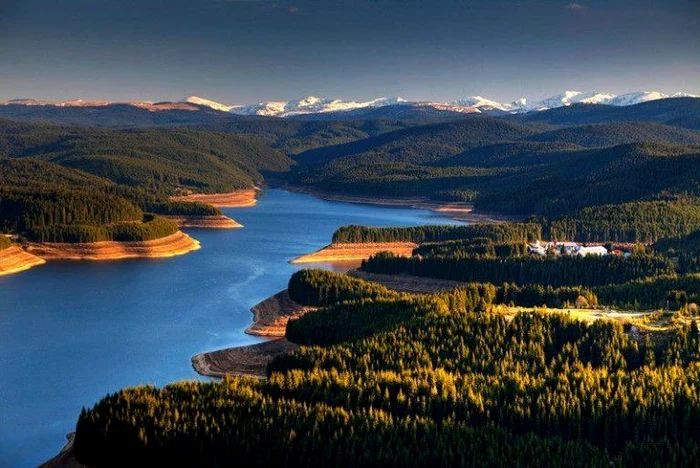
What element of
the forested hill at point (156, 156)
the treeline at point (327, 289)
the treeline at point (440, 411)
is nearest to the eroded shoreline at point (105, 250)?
the treeline at point (327, 289)

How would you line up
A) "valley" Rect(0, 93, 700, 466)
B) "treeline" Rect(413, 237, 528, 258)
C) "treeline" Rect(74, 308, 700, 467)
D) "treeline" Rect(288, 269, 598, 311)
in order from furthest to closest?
"treeline" Rect(413, 237, 528, 258) → "treeline" Rect(288, 269, 598, 311) → "valley" Rect(0, 93, 700, 466) → "treeline" Rect(74, 308, 700, 467)

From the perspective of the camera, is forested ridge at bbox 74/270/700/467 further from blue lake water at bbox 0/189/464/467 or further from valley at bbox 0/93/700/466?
blue lake water at bbox 0/189/464/467

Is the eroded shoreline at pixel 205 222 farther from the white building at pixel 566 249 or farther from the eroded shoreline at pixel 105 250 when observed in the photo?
the white building at pixel 566 249

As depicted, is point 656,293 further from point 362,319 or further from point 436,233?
point 436,233

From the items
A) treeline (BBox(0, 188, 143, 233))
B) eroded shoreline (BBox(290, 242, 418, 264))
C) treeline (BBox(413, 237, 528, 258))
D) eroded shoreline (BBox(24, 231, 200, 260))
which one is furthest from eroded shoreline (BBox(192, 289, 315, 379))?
treeline (BBox(0, 188, 143, 233))

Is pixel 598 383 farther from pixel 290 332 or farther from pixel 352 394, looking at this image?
pixel 290 332

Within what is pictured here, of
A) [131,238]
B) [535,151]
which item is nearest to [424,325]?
[131,238]

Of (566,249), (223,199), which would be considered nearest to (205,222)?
(223,199)
